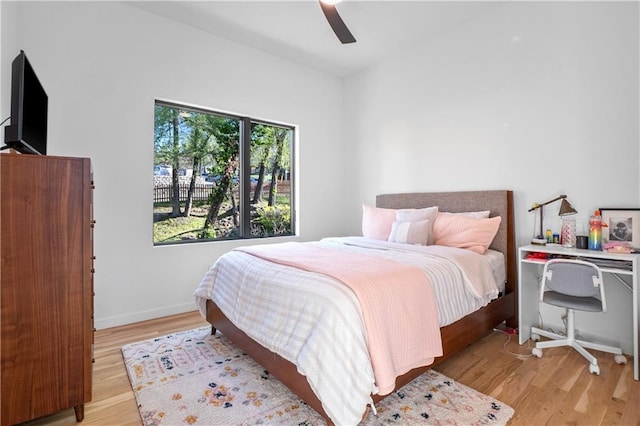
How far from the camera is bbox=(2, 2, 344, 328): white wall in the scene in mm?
2650

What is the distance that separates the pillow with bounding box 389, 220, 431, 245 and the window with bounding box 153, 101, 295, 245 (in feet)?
5.73

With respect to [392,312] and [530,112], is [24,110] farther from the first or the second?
[530,112]

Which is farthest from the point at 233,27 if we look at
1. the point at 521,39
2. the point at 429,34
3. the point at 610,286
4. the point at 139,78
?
the point at 610,286

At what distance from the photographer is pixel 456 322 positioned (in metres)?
2.10

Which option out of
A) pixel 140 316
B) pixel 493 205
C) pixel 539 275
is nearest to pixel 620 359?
pixel 539 275

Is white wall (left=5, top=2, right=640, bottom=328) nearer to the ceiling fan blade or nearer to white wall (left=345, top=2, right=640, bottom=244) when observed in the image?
white wall (left=345, top=2, right=640, bottom=244)

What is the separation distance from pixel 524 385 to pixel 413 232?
1387mm

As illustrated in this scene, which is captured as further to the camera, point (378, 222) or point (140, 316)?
point (378, 222)

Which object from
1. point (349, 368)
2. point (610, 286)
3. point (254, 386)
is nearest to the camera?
point (349, 368)

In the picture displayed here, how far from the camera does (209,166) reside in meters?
3.63

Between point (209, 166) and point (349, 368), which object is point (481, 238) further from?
point (209, 166)

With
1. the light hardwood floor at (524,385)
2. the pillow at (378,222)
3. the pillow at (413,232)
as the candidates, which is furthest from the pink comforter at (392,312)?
the pillow at (378,222)

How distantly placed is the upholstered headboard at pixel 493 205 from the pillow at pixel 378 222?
1.31 feet

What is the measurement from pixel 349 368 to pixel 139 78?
3.21 m
